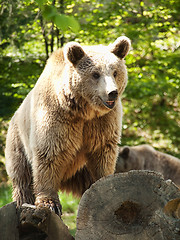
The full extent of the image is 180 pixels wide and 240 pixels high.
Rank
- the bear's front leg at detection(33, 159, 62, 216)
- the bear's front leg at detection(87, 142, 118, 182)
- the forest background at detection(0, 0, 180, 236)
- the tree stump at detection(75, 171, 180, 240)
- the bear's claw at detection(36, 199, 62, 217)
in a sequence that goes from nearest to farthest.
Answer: the tree stump at detection(75, 171, 180, 240)
the bear's claw at detection(36, 199, 62, 217)
the bear's front leg at detection(33, 159, 62, 216)
the bear's front leg at detection(87, 142, 118, 182)
the forest background at detection(0, 0, 180, 236)

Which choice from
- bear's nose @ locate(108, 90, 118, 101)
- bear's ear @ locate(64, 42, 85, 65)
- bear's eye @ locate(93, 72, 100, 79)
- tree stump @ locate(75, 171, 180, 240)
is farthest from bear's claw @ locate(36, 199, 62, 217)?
bear's ear @ locate(64, 42, 85, 65)

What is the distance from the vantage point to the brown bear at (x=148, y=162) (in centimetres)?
877

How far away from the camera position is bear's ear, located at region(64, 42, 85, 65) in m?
4.08

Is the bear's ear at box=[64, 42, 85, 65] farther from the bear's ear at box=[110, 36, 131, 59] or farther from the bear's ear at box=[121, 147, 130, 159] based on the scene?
the bear's ear at box=[121, 147, 130, 159]

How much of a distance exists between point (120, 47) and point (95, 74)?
51 centimetres

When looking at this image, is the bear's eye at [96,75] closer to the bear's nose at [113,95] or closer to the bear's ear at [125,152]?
the bear's nose at [113,95]

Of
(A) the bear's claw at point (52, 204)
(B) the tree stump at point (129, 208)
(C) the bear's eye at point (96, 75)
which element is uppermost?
(C) the bear's eye at point (96, 75)

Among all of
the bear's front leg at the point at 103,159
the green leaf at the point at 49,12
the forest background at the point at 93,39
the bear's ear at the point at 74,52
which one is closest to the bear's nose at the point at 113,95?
the bear's ear at the point at 74,52

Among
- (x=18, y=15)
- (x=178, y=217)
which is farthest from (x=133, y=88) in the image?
(x=178, y=217)

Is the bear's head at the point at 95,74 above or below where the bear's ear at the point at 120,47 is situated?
below

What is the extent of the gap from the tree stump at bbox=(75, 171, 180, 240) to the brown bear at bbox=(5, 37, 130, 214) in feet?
2.90

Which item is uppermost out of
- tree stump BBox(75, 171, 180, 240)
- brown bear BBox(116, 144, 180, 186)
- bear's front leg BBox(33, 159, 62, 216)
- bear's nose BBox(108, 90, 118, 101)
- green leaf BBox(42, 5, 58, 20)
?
green leaf BBox(42, 5, 58, 20)

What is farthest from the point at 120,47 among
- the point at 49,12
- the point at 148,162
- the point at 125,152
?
the point at 148,162

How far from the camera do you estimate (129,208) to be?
3305 mm
